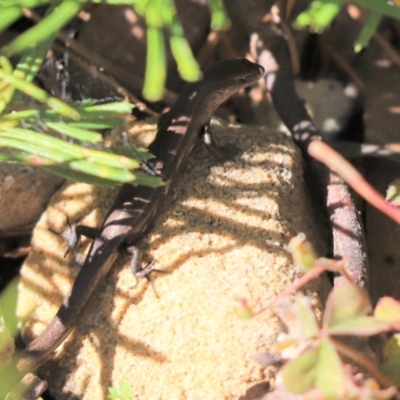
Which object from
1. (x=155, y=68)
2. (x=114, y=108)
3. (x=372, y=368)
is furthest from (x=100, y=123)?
(x=372, y=368)

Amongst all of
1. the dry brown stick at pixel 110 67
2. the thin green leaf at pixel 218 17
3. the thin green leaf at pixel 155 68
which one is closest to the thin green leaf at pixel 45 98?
the thin green leaf at pixel 155 68

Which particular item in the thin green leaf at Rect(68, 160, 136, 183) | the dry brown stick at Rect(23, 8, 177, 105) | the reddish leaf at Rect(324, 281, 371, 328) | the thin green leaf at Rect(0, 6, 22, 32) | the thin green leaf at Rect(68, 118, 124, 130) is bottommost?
the reddish leaf at Rect(324, 281, 371, 328)

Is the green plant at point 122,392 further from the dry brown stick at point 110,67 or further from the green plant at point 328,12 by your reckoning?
the dry brown stick at point 110,67

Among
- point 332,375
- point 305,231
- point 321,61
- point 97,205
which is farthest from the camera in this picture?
point 321,61

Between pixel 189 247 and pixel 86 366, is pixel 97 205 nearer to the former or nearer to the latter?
pixel 189 247

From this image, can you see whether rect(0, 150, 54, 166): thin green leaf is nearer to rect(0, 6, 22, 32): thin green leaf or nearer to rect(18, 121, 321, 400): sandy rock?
rect(0, 6, 22, 32): thin green leaf

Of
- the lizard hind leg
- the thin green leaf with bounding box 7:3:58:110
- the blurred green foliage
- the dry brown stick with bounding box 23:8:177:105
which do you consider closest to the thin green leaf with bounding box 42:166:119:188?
the blurred green foliage

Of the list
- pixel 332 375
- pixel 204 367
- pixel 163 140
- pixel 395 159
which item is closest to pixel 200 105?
pixel 163 140
